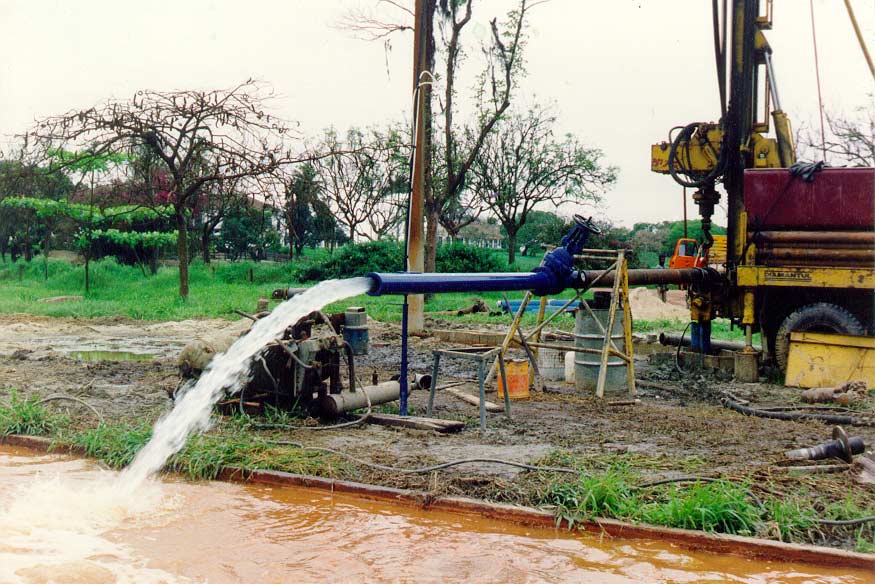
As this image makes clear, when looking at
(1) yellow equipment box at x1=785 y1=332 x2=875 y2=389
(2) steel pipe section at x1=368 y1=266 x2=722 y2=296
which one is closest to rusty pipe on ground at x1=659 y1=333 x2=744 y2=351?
(1) yellow equipment box at x1=785 y1=332 x2=875 y2=389

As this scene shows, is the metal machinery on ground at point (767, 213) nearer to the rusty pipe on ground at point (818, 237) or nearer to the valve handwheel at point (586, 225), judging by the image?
the rusty pipe on ground at point (818, 237)

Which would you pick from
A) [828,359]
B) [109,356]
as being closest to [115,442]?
[109,356]

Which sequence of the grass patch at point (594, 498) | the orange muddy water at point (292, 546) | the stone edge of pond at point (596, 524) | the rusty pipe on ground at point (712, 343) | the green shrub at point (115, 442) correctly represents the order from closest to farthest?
the orange muddy water at point (292, 546), the stone edge of pond at point (596, 524), the grass patch at point (594, 498), the green shrub at point (115, 442), the rusty pipe on ground at point (712, 343)

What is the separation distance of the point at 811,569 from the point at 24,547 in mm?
4275

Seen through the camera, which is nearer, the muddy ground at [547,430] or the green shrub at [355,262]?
the muddy ground at [547,430]

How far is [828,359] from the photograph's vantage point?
9.77m

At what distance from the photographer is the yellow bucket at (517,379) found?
928cm

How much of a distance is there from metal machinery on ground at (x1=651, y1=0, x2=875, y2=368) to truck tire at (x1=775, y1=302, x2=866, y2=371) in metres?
0.01

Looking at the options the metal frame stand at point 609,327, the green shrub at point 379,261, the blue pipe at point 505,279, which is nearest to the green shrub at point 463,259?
the green shrub at point 379,261

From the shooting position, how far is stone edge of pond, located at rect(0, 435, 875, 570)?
446cm

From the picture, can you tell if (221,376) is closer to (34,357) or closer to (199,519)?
(199,519)

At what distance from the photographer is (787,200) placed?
33.3ft

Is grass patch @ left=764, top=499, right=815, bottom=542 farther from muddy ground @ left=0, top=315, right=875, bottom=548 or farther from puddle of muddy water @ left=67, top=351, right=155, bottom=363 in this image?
puddle of muddy water @ left=67, top=351, right=155, bottom=363

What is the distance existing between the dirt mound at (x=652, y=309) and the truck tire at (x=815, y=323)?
10449 mm
